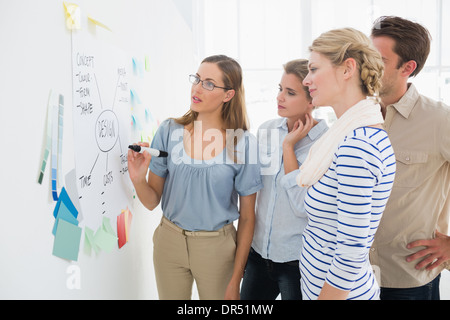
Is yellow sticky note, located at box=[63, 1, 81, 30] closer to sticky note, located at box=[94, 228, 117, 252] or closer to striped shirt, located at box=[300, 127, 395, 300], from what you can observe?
sticky note, located at box=[94, 228, 117, 252]

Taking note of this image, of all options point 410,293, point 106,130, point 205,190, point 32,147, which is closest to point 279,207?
point 205,190

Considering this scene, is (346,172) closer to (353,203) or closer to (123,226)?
(353,203)

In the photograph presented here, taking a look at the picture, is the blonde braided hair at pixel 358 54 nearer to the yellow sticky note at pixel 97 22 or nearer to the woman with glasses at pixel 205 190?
the woman with glasses at pixel 205 190

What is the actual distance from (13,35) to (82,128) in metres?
0.29

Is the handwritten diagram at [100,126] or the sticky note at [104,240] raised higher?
the handwritten diagram at [100,126]

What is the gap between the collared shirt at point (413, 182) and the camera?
3.72 ft

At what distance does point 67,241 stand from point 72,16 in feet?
1.81

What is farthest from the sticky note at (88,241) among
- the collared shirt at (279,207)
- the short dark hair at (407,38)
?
the short dark hair at (407,38)

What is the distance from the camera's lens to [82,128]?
874 millimetres

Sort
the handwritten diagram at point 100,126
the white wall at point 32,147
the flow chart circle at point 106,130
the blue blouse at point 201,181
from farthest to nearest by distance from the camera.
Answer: the blue blouse at point 201,181, the flow chart circle at point 106,130, the handwritten diagram at point 100,126, the white wall at point 32,147

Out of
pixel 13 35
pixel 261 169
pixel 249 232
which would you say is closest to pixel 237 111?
pixel 261 169

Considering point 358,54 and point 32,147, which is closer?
point 32,147

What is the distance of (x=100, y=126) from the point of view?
983 millimetres

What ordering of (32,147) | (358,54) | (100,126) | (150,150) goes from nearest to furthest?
(32,147) → (358,54) → (100,126) → (150,150)
